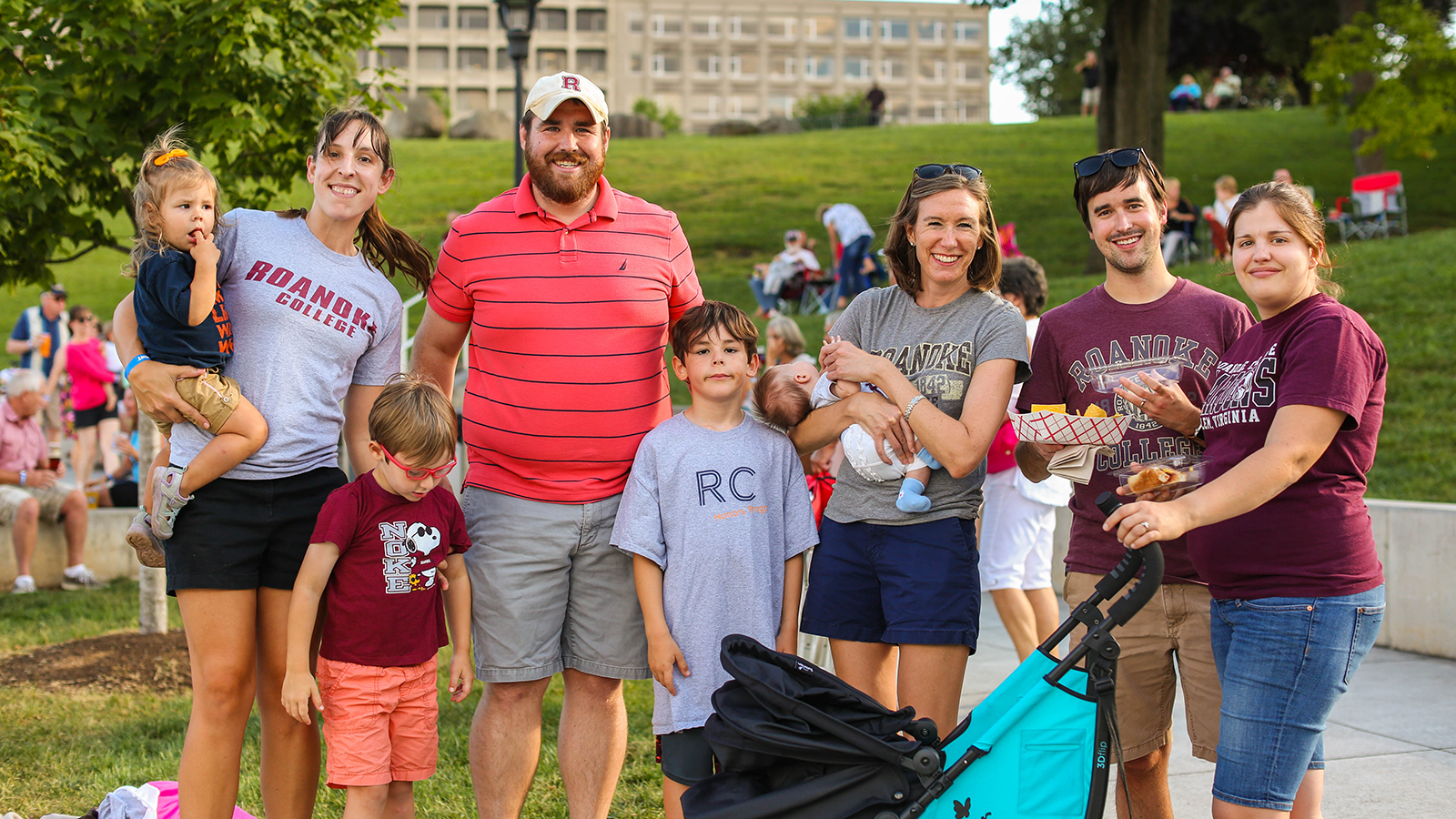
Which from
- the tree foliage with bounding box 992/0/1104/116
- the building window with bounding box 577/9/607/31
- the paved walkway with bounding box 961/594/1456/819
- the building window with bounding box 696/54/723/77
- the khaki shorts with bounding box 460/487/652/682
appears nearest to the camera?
the khaki shorts with bounding box 460/487/652/682

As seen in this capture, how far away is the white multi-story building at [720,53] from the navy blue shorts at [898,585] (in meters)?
94.6

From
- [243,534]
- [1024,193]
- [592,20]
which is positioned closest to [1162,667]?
[243,534]

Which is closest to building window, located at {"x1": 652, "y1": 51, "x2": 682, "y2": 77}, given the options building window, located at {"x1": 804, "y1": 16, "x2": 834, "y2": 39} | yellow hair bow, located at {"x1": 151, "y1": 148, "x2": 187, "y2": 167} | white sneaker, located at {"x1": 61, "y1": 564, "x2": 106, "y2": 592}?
building window, located at {"x1": 804, "y1": 16, "x2": 834, "y2": 39}

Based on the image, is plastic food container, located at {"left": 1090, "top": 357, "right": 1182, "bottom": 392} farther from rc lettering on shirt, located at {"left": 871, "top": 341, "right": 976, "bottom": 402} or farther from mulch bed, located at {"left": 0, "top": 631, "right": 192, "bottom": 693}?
mulch bed, located at {"left": 0, "top": 631, "right": 192, "bottom": 693}

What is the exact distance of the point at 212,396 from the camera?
318 cm

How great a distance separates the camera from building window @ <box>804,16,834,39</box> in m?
106

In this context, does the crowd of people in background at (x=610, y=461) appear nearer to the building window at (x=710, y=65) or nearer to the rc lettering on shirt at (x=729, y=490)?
the rc lettering on shirt at (x=729, y=490)

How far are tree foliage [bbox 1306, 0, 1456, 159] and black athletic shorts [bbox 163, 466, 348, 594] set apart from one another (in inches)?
804

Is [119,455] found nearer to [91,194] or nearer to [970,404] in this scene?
[91,194]

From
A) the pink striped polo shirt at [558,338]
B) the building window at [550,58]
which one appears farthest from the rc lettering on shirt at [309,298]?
the building window at [550,58]

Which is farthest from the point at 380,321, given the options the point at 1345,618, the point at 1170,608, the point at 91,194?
the point at 91,194

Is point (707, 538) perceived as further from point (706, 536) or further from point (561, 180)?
point (561, 180)

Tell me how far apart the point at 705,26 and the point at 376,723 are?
106177 millimetres

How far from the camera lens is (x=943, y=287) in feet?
11.1
